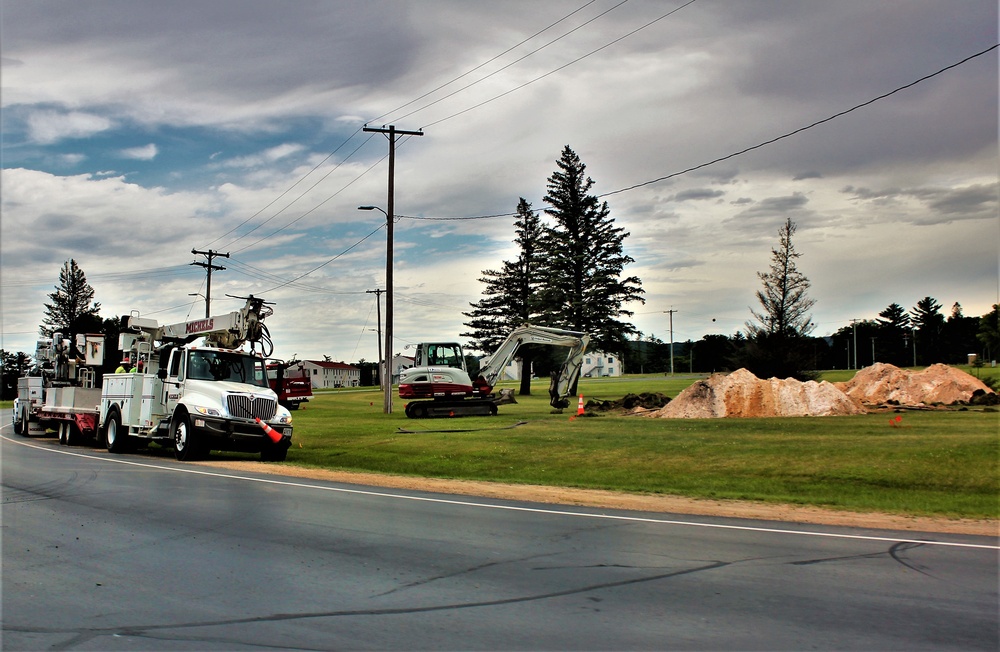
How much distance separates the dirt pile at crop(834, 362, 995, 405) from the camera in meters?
33.8

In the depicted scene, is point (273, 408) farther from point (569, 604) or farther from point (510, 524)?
point (569, 604)

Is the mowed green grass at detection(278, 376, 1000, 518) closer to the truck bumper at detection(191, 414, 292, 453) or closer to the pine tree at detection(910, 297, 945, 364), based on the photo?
the truck bumper at detection(191, 414, 292, 453)

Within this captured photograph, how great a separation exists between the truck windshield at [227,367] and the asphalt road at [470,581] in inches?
372

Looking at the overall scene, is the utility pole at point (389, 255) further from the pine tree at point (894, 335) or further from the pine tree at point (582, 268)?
the pine tree at point (894, 335)

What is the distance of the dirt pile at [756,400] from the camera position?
28656mm

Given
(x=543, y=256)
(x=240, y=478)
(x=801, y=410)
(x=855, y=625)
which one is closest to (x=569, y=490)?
(x=240, y=478)

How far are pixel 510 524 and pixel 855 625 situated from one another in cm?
502

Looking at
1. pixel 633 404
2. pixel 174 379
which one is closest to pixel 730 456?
pixel 174 379

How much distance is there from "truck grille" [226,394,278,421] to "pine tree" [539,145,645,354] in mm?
39893

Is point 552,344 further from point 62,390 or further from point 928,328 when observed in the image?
point 928,328

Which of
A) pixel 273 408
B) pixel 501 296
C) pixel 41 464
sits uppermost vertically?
pixel 501 296

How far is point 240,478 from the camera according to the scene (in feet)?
51.9

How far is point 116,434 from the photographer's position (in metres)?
23.6

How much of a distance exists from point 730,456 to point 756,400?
1282 cm
